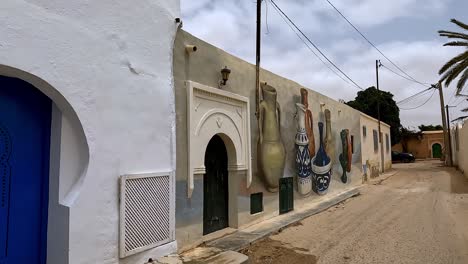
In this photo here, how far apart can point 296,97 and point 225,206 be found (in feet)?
13.5

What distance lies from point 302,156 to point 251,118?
280 cm

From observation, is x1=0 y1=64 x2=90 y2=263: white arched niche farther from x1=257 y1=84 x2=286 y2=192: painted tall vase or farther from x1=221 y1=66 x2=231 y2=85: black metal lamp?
x1=257 y1=84 x2=286 y2=192: painted tall vase

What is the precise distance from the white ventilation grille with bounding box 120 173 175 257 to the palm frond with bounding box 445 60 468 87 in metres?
16.1

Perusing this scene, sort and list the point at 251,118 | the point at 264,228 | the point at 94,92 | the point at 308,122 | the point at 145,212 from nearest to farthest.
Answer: the point at 94,92
the point at 145,212
the point at 264,228
the point at 251,118
the point at 308,122

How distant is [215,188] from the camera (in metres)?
6.55

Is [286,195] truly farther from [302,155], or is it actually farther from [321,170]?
[321,170]

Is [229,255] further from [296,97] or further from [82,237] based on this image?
[296,97]

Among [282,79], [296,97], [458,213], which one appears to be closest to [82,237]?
[282,79]

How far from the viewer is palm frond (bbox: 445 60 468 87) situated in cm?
1582

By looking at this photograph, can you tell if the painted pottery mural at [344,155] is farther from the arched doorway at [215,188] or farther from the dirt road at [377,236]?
the arched doorway at [215,188]

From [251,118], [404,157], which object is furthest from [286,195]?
[404,157]

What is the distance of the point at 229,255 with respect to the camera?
507cm

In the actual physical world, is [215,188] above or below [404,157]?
below

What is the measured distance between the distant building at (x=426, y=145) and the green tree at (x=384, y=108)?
9.11 metres
